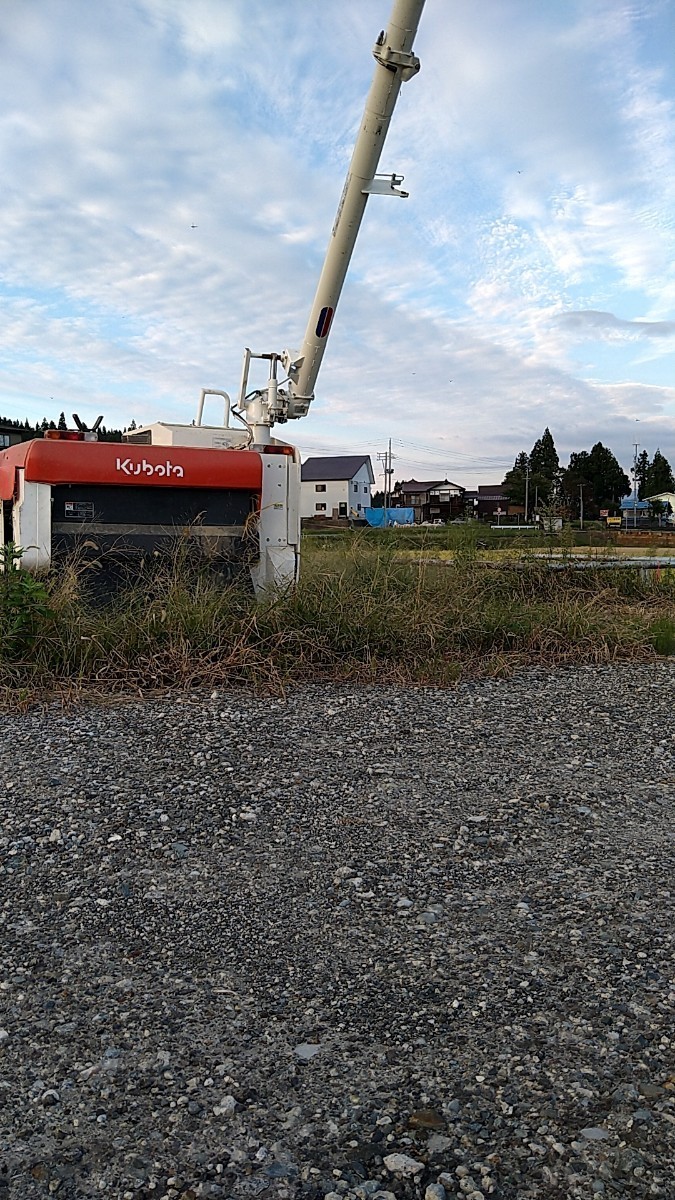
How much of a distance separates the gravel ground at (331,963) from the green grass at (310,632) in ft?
2.93

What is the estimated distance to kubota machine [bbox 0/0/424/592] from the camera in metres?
6.74

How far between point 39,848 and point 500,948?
1.70 metres

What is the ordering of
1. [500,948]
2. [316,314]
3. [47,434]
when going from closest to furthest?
1. [500,948]
2. [47,434]
3. [316,314]

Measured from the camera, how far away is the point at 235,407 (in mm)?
9859

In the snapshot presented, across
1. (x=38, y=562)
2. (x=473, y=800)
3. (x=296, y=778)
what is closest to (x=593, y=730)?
(x=473, y=800)

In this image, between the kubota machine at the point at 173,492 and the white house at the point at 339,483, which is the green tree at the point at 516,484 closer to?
the white house at the point at 339,483

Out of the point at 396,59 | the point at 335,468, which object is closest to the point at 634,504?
the point at 335,468

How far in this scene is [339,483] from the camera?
3009 inches

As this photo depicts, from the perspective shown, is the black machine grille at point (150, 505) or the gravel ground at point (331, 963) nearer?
the gravel ground at point (331, 963)

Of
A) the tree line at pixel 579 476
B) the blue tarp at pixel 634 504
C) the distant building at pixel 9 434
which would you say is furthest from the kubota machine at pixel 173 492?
the blue tarp at pixel 634 504

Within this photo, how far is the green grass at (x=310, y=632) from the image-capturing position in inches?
Answer: 221

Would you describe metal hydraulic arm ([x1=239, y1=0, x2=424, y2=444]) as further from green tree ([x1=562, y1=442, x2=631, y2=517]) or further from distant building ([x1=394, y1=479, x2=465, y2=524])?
distant building ([x1=394, y1=479, x2=465, y2=524])

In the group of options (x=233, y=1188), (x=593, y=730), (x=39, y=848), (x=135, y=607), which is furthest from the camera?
(x=135, y=607)

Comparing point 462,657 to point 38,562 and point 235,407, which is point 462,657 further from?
point 235,407
